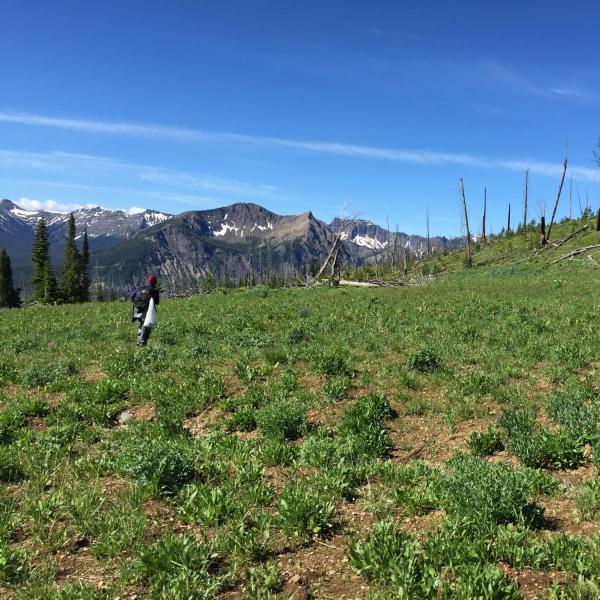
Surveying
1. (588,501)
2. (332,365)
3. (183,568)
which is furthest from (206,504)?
(332,365)

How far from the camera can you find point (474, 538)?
5.00 m

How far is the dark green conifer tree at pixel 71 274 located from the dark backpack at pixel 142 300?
81948 mm

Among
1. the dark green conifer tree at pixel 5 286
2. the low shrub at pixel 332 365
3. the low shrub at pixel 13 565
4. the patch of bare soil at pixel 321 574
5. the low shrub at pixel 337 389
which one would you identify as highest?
the dark green conifer tree at pixel 5 286

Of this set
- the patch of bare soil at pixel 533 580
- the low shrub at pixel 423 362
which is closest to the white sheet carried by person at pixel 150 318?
the low shrub at pixel 423 362

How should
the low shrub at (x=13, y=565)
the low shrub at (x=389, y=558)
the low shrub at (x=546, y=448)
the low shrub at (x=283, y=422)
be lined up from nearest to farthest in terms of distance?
the low shrub at (x=389, y=558), the low shrub at (x=13, y=565), the low shrub at (x=546, y=448), the low shrub at (x=283, y=422)

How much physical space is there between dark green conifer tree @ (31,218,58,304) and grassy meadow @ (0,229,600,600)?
78.5m

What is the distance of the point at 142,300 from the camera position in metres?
15.8

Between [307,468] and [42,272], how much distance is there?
9374 cm

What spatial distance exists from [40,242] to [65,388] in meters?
90.0

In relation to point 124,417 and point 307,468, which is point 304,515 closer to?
point 307,468

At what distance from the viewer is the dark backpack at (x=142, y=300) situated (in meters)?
15.8

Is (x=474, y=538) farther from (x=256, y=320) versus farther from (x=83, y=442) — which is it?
(x=256, y=320)

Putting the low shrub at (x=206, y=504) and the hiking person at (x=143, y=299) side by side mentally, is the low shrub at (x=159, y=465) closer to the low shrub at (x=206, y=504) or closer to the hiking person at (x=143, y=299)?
the low shrub at (x=206, y=504)

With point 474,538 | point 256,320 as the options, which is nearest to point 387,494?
point 474,538
